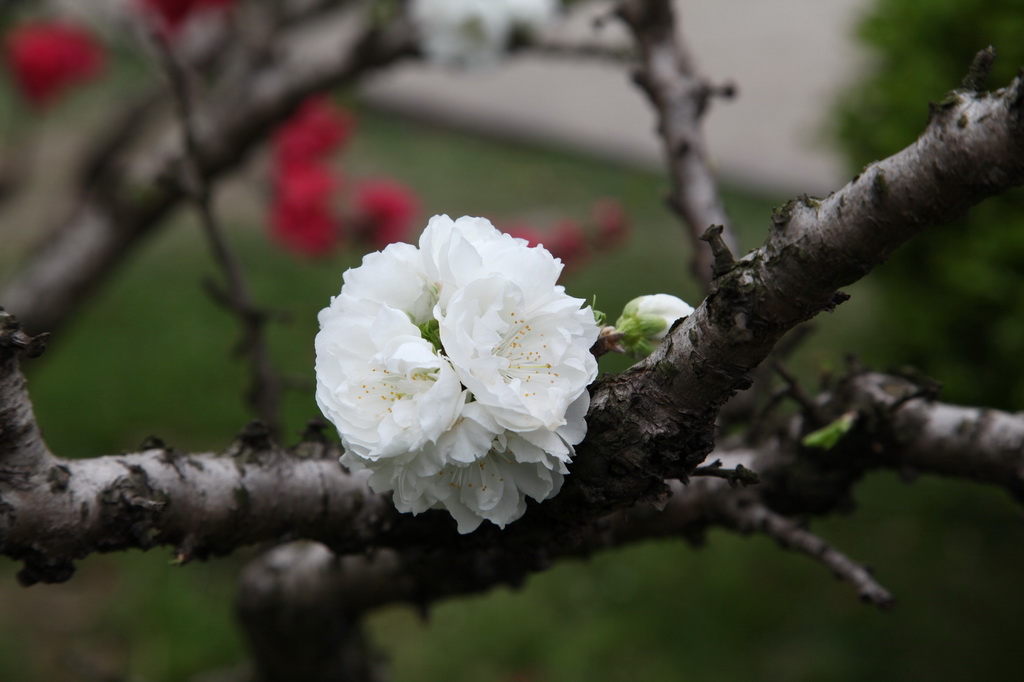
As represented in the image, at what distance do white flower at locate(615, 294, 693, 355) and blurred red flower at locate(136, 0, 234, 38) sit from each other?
2.37 m

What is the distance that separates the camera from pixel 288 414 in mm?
3771

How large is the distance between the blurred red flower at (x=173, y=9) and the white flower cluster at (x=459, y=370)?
236 cm

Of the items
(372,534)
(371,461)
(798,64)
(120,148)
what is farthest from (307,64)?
(798,64)

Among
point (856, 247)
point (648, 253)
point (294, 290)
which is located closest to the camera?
point (856, 247)

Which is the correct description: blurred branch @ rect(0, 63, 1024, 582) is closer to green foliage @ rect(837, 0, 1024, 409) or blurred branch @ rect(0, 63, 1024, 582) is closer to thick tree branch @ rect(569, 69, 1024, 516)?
thick tree branch @ rect(569, 69, 1024, 516)

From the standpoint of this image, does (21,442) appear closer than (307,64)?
Yes

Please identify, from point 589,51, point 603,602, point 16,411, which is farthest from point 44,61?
point 16,411

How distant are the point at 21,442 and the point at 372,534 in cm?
36

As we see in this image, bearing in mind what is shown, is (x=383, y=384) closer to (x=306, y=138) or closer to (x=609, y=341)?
(x=609, y=341)

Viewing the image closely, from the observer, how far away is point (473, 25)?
1.94 meters

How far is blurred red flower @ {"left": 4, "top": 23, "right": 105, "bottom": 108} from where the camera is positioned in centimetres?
379

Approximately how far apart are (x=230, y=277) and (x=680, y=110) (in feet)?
2.88

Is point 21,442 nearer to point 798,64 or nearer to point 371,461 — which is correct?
point 371,461

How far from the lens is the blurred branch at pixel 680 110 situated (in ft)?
4.76
